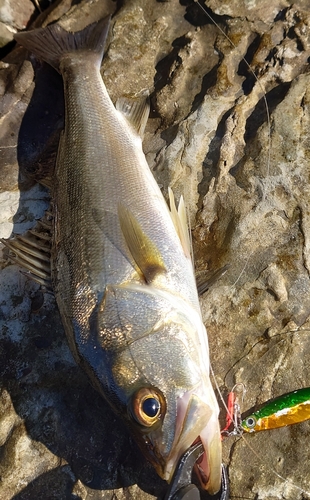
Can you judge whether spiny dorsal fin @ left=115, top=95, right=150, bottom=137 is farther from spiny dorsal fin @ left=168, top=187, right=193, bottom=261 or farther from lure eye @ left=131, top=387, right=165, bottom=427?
lure eye @ left=131, top=387, right=165, bottom=427

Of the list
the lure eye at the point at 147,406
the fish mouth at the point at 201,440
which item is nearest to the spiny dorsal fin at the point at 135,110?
the lure eye at the point at 147,406

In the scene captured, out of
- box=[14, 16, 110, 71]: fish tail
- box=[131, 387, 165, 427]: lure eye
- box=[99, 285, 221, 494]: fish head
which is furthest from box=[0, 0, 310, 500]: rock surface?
box=[131, 387, 165, 427]: lure eye

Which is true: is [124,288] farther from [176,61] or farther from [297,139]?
[176,61]

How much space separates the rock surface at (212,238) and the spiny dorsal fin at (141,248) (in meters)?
0.53

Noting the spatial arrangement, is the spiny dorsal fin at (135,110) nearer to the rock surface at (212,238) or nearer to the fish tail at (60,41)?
the rock surface at (212,238)

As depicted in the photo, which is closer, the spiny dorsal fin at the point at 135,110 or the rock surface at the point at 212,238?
the rock surface at the point at 212,238

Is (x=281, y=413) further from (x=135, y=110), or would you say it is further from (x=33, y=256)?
(x=135, y=110)

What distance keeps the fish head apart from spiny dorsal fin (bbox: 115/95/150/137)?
161 cm

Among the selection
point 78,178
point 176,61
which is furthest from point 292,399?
point 176,61

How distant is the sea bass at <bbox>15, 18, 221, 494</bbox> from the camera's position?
2498 millimetres

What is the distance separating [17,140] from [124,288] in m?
2.28

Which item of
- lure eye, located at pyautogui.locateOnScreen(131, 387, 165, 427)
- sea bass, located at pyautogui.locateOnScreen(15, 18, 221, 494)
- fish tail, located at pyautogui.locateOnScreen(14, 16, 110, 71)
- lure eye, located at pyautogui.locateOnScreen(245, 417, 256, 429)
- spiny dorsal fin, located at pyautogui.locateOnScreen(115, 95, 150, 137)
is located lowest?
lure eye, located at pyautogui.locateOnScreen(245, 417, 256, 429)

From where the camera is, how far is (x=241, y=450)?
2.83m

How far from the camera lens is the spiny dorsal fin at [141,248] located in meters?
2.87
